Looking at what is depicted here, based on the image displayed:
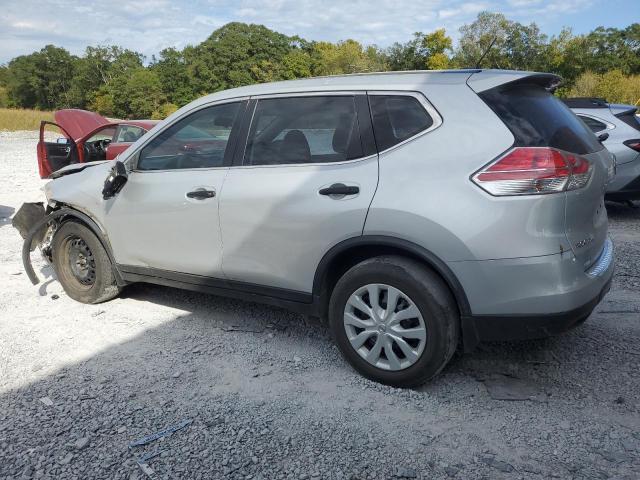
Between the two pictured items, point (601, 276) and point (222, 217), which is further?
point (222, 217)

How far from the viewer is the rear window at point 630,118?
7.54 metres

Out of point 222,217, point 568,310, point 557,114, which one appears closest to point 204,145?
point 222,217

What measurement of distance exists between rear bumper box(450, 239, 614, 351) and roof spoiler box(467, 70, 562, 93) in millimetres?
999

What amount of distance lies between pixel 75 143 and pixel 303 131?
5.94 m

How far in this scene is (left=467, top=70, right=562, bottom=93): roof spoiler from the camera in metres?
2.91

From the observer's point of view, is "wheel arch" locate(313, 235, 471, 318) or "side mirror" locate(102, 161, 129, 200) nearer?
"wheel arch" locate(313, 235, 471, 318)

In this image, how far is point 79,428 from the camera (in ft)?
9.29

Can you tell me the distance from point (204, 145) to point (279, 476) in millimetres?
2448

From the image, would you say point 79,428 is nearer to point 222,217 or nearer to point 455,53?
point 222,217

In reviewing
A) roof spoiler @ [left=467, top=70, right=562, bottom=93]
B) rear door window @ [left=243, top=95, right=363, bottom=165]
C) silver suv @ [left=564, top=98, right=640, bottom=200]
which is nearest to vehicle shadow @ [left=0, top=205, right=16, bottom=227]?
rear door window @ [left=243, top=95, right=363, bottom=165]

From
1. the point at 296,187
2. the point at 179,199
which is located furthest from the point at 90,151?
the point at 296,187

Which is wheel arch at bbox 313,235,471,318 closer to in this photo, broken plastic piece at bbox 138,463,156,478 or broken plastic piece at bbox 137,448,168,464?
broken plastic piece at bbox 137,448,168,464

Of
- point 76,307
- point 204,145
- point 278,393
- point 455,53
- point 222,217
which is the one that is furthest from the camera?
point 455,53

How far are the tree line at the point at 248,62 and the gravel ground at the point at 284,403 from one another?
55541 millimetres
